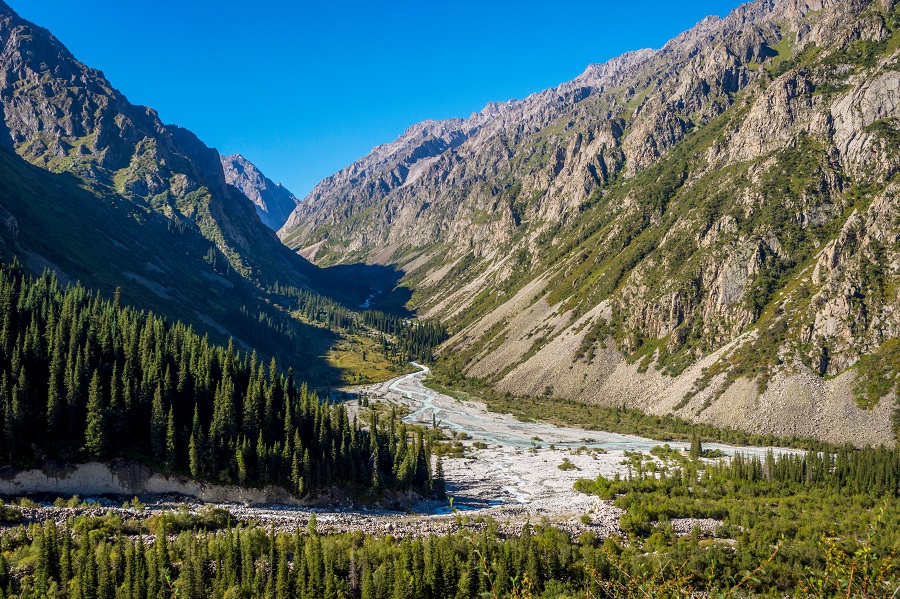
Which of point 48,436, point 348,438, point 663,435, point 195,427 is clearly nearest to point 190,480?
point 195,427

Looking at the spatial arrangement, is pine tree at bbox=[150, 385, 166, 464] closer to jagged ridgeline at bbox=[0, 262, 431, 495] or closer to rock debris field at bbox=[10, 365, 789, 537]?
jagged ridgeline at bbox=[0, 262, 431, 495]

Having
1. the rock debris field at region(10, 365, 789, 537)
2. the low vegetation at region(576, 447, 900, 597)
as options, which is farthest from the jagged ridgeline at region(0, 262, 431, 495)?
the low vegetation at region(576, 447, 900, 597)

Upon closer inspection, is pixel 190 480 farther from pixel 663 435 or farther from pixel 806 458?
pixel 663 435

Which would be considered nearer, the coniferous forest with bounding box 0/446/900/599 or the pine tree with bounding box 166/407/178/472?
the coniferous forest with bounding box 0/446/900/599

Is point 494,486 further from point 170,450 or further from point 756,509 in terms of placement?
point 170,450

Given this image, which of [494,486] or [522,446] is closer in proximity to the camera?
[494,486]

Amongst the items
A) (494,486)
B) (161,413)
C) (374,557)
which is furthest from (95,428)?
(494,486)

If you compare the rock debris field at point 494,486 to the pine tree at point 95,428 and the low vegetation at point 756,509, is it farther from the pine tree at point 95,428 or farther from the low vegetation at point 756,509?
the pine tree at point 95,428

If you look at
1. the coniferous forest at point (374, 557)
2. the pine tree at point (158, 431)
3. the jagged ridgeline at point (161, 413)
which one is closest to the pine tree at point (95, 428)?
the jagged ridgeline at point (161, 413)
